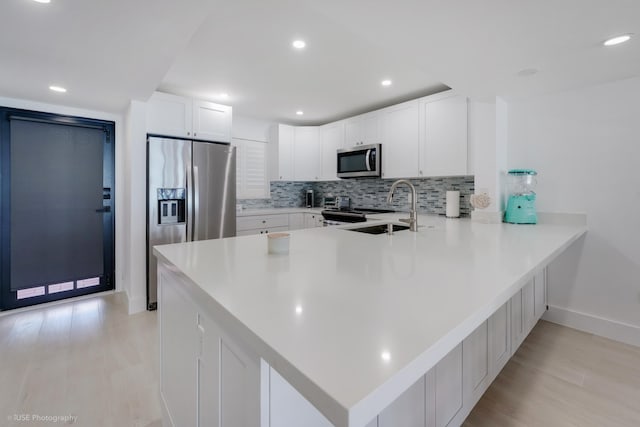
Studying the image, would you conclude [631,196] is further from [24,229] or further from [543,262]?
[24,229]

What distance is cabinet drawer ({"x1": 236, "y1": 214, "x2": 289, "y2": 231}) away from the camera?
384 cm

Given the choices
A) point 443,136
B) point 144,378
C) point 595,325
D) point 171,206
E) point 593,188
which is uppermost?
point 443,136

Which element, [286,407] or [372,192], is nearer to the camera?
[286,407]

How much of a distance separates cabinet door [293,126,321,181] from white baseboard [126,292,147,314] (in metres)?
2.58

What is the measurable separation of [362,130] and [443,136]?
116 cm

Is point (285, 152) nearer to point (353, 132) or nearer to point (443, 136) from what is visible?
point (353, 132)

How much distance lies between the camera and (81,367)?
6.62ft

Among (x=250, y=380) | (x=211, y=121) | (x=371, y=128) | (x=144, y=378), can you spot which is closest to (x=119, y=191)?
(x=211, y=121)

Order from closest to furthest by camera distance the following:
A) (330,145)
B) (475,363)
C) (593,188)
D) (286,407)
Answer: (286,407), (475,363), (593,188), (330,145)

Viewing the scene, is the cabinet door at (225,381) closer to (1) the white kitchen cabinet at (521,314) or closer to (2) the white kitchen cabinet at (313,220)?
(1) the white kitchen cabinet at (521,314)

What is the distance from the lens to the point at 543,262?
1.25m

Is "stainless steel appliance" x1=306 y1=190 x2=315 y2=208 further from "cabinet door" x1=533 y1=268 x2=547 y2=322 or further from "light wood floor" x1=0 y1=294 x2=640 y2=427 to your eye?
"cabinet door" x1=533 y1=268 x2=547 y2=322

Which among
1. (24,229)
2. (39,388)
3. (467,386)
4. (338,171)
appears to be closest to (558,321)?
(467,386)

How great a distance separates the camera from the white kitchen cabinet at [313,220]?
4141mm
